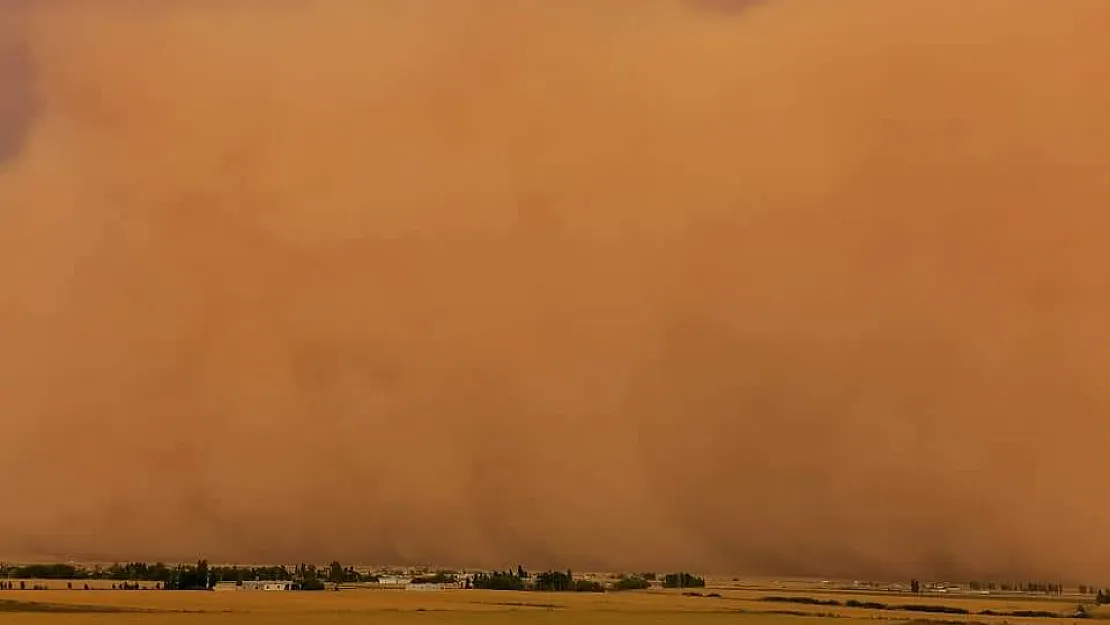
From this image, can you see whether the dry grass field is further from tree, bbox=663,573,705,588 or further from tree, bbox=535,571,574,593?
tree, bbox=663,573,705,588

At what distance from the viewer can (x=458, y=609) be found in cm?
1706

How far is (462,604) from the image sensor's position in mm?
18156

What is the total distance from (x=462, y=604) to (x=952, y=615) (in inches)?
325

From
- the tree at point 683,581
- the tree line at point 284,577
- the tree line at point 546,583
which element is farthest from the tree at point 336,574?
the tree at point 683,581

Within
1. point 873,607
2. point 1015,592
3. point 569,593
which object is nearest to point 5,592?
point 569,593

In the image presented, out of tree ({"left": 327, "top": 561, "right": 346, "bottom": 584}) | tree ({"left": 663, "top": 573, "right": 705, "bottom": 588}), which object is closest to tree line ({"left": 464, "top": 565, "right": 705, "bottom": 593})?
tree ({"left": 663, "top": 573, "right": 705, "bottom": 588})

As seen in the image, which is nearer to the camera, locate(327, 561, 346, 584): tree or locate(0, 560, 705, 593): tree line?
locate(0, 560, 705, 593): tree line

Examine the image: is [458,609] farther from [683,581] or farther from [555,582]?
[683,581]

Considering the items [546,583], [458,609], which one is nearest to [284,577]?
[546,583]

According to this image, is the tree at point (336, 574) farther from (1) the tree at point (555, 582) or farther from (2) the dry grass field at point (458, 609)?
(1) the tree at point (555, 582)

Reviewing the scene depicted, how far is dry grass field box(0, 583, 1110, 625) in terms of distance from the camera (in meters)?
15.1

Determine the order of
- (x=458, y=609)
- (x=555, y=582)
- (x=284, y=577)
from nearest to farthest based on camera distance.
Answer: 1. (x=458, y=609)
2. (x=555, y=582)
3. (x=284, y=577)

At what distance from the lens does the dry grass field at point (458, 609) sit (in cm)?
1512

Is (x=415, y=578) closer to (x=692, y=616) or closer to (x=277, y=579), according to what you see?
(x=277, y=579)
